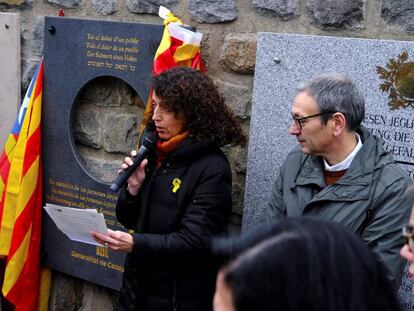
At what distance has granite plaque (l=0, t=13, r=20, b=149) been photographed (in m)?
4.32

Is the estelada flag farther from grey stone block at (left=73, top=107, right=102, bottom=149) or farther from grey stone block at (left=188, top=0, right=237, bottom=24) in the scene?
grey stone block at (left=73, top=107, right=102, bottom=149)

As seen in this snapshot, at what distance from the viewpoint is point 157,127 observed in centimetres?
301

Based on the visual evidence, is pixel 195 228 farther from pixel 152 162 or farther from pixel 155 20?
pixel 155 20

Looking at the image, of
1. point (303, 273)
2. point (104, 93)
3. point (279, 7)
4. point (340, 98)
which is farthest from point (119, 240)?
point (303, 273)

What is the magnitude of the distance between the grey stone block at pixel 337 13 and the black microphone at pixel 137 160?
0.88m

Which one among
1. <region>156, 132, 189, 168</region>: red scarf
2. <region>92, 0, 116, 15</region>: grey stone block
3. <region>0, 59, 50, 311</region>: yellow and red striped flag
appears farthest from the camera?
<region>0, 59, 50, 311</region>: yellow and red striped flag

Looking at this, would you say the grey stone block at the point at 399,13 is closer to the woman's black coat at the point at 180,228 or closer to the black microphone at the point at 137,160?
the woman's black coat at the point at 180,228

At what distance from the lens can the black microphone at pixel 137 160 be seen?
283 centimetres

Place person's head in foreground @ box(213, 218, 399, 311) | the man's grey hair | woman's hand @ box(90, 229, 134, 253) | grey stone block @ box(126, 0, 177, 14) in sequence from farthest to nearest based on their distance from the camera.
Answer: grey stone block @ box(126, 0, 177, 14) < woman's hand @ box(90, 229, 134, 253) < the man's grey hair < person's head in foreground @ box(213, 218, 399, 311)

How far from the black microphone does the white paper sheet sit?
5.5 inches

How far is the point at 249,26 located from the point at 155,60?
0.46m

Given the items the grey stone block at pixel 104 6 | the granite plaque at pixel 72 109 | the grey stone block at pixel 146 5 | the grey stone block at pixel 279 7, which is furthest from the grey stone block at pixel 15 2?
the grey stone block at pixel 279 7

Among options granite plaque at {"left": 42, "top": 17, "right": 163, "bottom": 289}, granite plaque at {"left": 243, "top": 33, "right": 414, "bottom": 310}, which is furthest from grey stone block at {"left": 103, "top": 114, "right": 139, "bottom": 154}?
granite plaque at {"left": 243, "top": 33, "right": 414, "bottom": 310}

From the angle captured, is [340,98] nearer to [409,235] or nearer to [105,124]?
[409,235]
